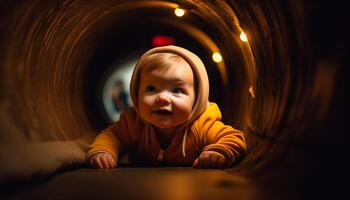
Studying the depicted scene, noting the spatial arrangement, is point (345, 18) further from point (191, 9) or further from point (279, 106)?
point (191, 9)

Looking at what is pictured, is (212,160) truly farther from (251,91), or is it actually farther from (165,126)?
(251,91)

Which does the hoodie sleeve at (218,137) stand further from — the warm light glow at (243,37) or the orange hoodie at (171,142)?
the warm light glow at (243,37)

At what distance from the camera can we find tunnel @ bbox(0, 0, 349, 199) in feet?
4.12

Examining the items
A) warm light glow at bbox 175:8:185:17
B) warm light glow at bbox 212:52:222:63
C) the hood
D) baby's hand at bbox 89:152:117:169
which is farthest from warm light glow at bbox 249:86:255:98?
baby's hand at bbox 89:152:117:169

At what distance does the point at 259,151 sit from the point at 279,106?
0.88 feet

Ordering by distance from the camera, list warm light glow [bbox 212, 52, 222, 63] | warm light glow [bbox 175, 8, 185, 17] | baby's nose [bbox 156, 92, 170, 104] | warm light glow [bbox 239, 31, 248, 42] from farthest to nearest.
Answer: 1. warm light glow [bbox 212, 52, 222, 63]
2. warm light glow [bbox 175, 8, 185, 17]
3. warm light glow [bbox 239, 31, 248, 42]
4. baby's nose [bbox 156, 92, 170, 104]

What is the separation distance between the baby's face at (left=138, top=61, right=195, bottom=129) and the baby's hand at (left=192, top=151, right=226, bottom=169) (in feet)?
0.84

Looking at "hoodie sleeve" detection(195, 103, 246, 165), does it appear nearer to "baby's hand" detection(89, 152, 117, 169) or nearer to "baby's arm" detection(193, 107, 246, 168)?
"baby's arm" detection(193, 107, 246, 168)

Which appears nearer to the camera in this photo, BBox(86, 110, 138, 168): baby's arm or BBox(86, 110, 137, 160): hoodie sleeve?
BBox(86, 110, 138, 168): baby's arm

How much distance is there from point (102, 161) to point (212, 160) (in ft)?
1.51

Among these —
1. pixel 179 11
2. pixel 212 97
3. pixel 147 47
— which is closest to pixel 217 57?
pixel 212 97

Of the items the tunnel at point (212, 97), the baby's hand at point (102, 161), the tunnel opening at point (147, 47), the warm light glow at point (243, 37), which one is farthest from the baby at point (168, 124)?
the tunnel opening at point (147, 47)

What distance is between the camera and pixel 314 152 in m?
1.30

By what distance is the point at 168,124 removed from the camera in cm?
227
